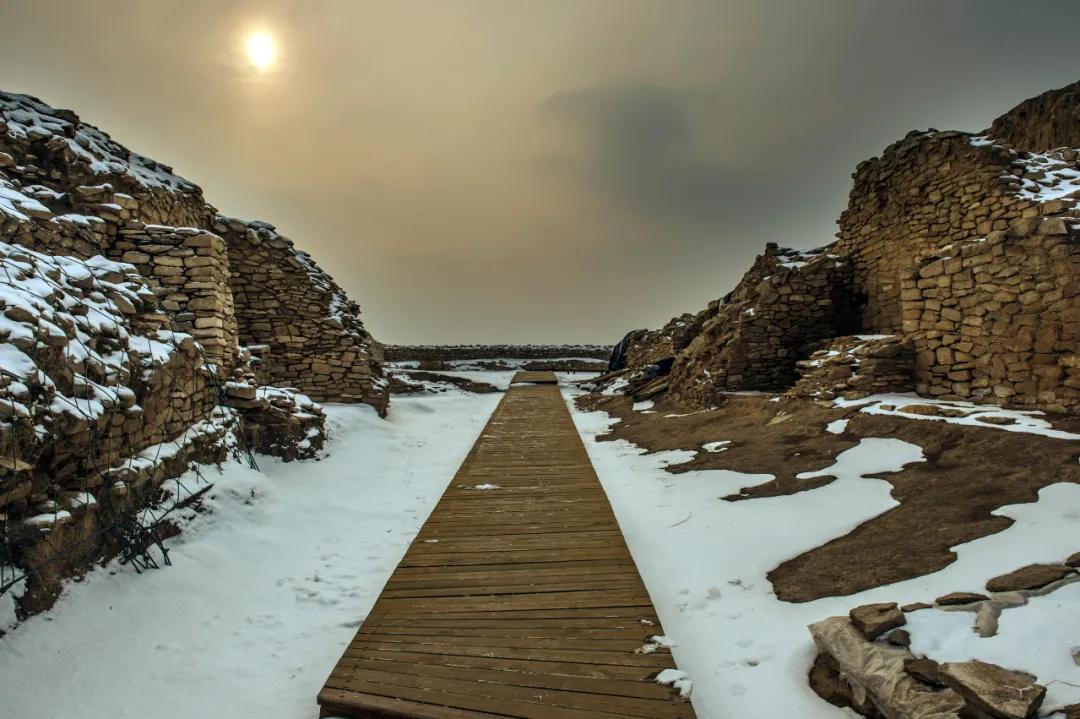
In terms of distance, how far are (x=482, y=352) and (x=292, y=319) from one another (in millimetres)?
21642

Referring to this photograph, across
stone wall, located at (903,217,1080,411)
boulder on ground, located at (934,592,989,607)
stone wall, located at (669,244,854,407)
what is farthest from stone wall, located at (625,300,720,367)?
boulder on ground, located at (934,592,989,607)

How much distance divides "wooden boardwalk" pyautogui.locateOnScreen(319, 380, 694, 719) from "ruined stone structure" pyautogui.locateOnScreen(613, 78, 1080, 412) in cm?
504

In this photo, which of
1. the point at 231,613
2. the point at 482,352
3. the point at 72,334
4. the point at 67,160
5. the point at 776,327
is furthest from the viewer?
the point at 482,352

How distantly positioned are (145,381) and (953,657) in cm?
635

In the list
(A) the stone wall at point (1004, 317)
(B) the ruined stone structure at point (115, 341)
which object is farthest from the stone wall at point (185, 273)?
(A) the stone wall at point (1004, 317)

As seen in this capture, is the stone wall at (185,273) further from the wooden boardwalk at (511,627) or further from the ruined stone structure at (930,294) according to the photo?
the ruined stone structure at (930,294)

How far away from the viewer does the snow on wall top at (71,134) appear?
21.0 feet

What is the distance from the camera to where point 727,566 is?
403 centimetres

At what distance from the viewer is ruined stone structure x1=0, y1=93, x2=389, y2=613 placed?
3166 mm

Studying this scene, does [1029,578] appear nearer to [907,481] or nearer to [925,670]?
[925,670]

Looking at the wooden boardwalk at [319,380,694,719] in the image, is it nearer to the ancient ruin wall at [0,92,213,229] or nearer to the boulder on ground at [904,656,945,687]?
the boulder on ground at [904,656,945,687]

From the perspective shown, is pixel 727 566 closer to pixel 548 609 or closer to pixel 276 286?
pixel 548 609

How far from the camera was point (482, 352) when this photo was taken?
3123 cm

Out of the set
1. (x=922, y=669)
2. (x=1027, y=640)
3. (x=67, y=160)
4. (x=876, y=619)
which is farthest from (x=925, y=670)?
(x=67, y=160)
